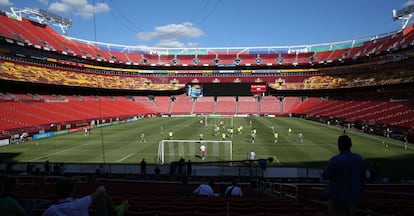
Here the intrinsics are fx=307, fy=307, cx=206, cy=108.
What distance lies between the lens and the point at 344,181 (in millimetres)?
4344

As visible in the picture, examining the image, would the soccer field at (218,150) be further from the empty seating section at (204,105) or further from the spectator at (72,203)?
the empty seating section at (204,105)

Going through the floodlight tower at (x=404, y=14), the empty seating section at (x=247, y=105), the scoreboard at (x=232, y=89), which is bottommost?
the empty seating section at (x=247, y=105)

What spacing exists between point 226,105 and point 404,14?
4727 cm

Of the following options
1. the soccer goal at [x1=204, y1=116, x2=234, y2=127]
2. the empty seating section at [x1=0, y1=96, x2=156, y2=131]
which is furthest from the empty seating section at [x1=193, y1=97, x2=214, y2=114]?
the soccer goal at [x1=204, y1=116, x2=234, y2=127]

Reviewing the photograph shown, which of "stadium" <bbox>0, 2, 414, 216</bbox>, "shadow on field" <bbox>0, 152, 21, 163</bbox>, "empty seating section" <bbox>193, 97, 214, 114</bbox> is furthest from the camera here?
"empty seating section" <bbox>193, 97, 214, 114</bbox>

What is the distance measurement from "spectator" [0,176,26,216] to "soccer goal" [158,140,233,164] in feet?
70.2

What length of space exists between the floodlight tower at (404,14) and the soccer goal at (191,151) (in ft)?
199

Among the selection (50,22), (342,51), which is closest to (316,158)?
(342,51)

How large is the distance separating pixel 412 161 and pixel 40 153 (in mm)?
32374

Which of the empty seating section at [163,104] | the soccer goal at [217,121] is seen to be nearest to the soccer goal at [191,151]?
the soccer goal at [217,121]

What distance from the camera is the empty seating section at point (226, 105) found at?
272ft

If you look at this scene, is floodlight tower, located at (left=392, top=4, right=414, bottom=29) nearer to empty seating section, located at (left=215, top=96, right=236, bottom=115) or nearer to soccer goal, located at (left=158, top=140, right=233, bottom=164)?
empty seating section, located at (left=215, top=96, right=236, bottom=115)

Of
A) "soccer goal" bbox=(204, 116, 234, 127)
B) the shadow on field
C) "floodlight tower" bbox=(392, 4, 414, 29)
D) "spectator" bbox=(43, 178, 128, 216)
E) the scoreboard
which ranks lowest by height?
the shadow on field

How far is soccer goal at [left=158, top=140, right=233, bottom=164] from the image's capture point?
2623cm
